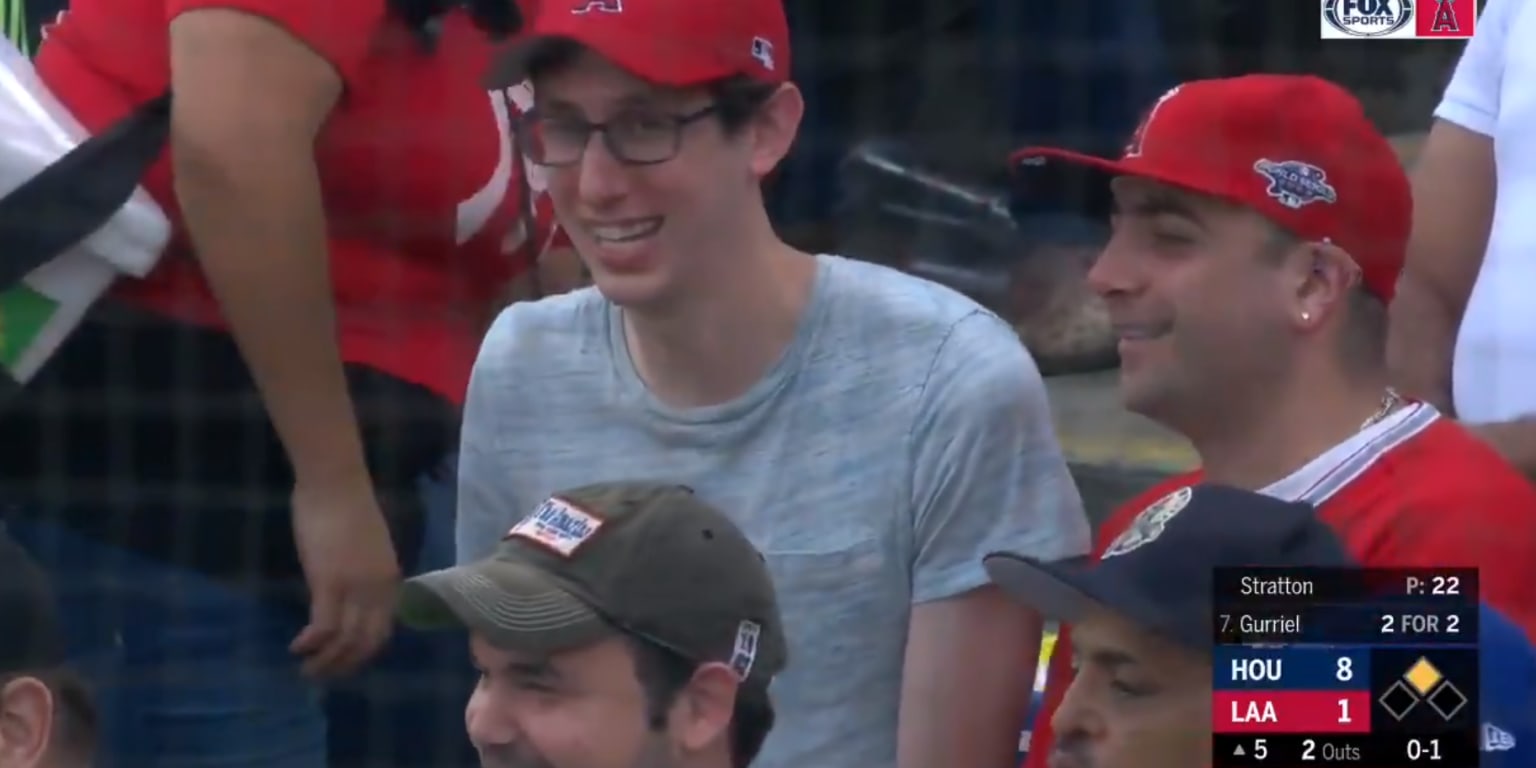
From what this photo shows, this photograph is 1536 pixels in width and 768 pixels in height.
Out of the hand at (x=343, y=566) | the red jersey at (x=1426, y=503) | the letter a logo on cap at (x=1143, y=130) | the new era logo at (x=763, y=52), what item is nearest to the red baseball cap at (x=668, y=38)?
the new era logo at (x=763, y=52)

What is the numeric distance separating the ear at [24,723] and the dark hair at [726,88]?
0.59 meters

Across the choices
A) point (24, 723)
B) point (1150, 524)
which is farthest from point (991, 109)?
point (24, 723)

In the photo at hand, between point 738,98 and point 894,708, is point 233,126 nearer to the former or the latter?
point 738,98

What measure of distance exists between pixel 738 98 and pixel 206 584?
632 mm

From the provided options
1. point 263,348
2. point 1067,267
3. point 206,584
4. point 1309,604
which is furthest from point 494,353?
point 1309,604

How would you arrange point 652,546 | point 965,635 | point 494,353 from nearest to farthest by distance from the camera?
point 652,546 < point 965,635 < point 494,353

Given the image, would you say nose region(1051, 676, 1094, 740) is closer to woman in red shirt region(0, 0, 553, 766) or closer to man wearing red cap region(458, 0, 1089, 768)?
man wearing red cap region(458, 0, 1089, 768)

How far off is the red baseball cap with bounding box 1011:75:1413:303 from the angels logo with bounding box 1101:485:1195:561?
22cm

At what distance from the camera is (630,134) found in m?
2.02

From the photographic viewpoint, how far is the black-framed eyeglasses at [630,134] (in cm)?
202

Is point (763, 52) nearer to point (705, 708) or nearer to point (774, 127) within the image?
point (774, 127)

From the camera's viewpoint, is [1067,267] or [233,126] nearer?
[233,126]

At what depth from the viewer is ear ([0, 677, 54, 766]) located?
6.50ft

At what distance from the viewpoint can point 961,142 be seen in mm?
2496
